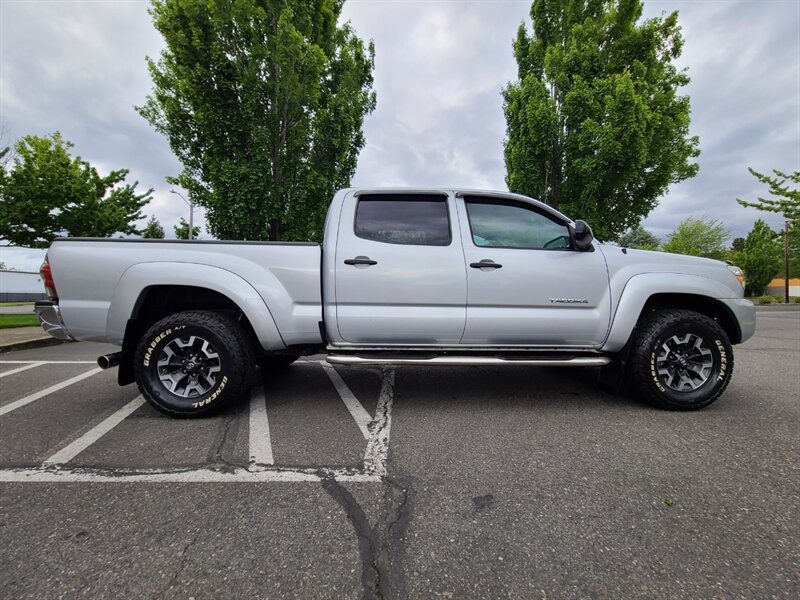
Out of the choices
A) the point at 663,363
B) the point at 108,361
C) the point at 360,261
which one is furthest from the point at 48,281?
the point at 663,363

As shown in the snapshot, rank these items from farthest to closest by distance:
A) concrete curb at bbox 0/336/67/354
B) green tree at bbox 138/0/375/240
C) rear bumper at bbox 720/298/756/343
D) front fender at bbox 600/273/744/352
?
green tree at bbox 138/0/375/240 < concrete curb at bbox 0/336/67/354 < rear bumper at bbox 720/298/756/343 < front fender at bbox 600/273/744/352

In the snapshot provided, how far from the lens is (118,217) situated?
15781 mm

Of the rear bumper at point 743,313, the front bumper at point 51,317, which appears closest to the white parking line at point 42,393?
the front bumper at point 51,317

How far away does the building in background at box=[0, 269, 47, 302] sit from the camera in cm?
2895

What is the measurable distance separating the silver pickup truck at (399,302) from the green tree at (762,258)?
4576 cm

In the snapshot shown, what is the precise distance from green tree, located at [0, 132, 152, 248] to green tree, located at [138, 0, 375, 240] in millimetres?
4375

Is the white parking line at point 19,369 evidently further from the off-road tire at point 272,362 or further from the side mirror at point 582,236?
the side mirror at point 582,236

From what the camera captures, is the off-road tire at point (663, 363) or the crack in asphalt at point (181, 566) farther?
the off-road tire at point (663, 363)

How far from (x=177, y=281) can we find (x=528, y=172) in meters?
12.7

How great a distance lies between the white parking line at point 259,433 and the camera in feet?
7.96

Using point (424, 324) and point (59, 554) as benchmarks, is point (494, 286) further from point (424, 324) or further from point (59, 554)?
point (59, 554)

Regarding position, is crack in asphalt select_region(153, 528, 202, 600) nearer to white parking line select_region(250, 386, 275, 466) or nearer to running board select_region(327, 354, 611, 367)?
white parking line select_region(250, 386, 275, 466)

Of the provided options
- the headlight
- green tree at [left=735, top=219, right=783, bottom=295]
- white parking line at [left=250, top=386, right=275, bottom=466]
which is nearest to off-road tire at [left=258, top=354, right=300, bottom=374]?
white parking line at [left=250, top=386, right=275, bottom=466]

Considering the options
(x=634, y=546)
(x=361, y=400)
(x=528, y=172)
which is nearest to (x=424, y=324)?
(x=361, y=400)
